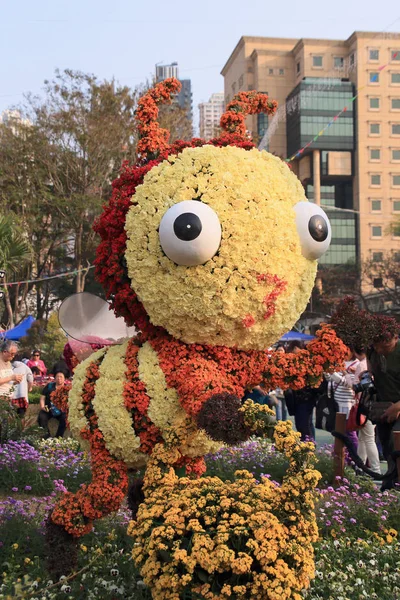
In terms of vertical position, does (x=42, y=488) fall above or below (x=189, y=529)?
below

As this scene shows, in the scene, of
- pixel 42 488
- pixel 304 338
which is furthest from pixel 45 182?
pixel 42 488

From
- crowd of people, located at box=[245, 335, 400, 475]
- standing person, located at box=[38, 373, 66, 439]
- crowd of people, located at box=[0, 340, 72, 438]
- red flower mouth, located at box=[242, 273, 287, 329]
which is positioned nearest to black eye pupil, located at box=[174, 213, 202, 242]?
red flower mouth, located at box=[242, 273, 287, 329]

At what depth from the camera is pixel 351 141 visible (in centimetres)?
6388

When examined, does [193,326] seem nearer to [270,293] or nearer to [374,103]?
[270,293]

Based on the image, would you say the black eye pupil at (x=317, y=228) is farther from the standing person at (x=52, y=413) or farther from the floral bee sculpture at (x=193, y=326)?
the standing person at (x=52, y=413)

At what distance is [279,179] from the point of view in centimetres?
415

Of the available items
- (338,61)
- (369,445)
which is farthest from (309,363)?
(338,61)

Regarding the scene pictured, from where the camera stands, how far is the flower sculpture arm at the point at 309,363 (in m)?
4.01

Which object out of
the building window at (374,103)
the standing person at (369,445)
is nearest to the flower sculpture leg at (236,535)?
the standing person at (369,445)

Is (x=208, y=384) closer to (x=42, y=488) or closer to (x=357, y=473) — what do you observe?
(x=42, y=488)

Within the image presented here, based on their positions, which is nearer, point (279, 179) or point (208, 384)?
point (208, 384)

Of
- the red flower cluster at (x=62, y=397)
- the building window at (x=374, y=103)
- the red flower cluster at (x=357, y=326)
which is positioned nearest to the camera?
the red flower cluster at (x=357, y=326)

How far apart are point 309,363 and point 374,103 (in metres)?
62.3

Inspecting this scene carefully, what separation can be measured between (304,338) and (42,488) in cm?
1387
